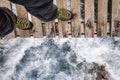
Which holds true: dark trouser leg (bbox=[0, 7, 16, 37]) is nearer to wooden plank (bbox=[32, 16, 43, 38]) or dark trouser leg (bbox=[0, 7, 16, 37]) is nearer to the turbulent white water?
the turbulent white water

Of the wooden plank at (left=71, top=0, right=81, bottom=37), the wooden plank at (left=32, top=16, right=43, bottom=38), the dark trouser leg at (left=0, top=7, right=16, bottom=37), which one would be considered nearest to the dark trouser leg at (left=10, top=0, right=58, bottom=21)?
the dark trouser leg at (left=0, top=7, right=16, bottom=37)

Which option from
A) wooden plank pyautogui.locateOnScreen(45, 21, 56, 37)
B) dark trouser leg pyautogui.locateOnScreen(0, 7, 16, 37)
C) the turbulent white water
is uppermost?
dark trouser leg pyautogui.locateOnScreen(0, 7, 16, 37)

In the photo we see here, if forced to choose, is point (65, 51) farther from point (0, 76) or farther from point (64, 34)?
point (0, 76)

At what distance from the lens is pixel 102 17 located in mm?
3854

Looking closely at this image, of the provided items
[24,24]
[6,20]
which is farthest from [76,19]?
[6,20]

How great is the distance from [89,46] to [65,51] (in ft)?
1.21

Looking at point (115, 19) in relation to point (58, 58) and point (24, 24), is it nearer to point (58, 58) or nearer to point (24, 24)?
point (58, 58)

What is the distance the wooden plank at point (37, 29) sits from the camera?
3908mm

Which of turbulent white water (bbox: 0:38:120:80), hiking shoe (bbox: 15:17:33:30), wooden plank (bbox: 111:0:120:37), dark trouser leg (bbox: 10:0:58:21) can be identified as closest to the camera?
dark trouser leg (bbox: 10:0:58:21)

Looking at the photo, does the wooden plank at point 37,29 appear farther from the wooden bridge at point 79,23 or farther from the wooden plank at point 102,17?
the wooden plank at point 102,17

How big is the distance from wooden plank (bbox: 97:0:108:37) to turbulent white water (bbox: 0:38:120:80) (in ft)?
0.40

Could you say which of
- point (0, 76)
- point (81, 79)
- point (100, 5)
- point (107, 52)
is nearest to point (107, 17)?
point (100, 5)

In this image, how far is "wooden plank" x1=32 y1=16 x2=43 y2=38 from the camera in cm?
391

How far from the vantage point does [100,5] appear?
3762mm
